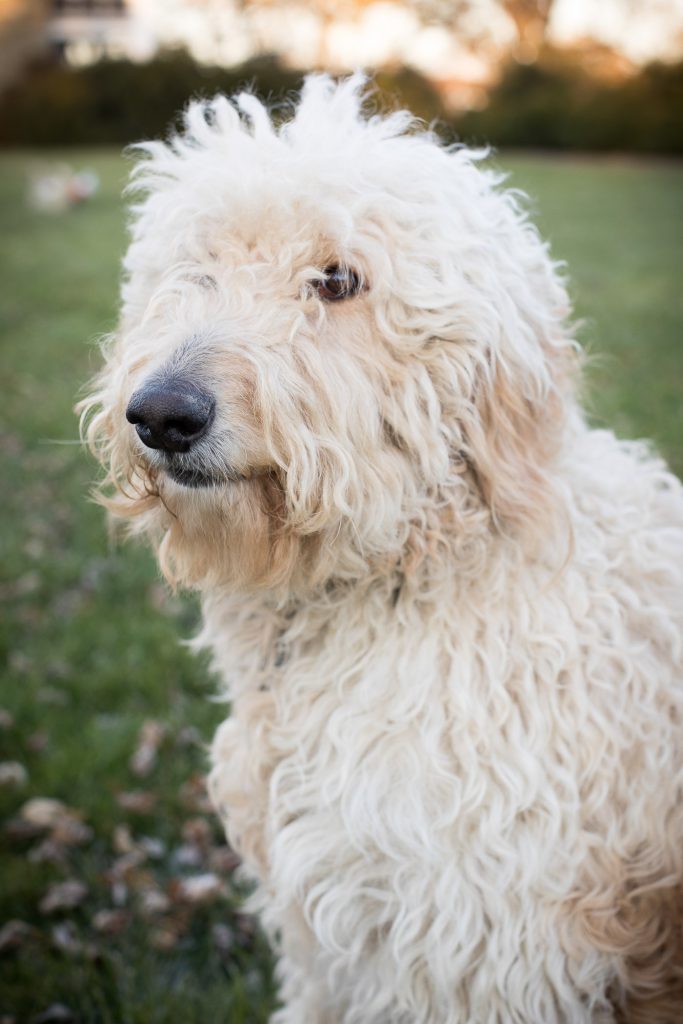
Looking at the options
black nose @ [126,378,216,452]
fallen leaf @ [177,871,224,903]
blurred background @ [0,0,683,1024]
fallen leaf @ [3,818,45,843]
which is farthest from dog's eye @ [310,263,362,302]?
fallen leaf @ [3,818,45,843]

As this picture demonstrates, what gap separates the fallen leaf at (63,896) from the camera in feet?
10.2

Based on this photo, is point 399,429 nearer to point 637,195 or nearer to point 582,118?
point 637,195

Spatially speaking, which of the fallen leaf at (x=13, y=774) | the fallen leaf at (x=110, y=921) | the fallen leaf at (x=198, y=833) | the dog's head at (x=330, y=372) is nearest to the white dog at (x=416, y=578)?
the dog's head at (x=330, y=372)

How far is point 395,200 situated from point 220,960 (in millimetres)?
2441

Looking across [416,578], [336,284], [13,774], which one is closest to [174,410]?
[336,284]

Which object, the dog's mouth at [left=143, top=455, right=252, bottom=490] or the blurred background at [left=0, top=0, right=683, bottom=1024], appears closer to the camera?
the dog's mouth at [left=143, top=455, right=252, bottom=490]

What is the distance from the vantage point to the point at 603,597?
2.09 m

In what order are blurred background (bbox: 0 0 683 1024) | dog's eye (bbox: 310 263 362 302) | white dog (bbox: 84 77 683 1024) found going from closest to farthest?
white dog (bbox: 84 77 683 1024) < dog's eye (bbox: 310 263 362 302) < blurred background (bbox: 0 0 683 1024)

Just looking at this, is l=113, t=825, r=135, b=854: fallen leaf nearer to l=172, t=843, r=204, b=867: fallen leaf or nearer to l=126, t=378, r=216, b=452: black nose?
l=172, t=843, r=204, b=867: fallen leaf

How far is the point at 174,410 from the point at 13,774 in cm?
244

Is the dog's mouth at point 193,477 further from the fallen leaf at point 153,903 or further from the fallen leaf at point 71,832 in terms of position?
the fallen leaf at point 71,832

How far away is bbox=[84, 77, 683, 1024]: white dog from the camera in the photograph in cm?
192

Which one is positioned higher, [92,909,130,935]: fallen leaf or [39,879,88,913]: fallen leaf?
[92,909,130,935]: fallen leaf

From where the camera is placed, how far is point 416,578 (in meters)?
2.04
